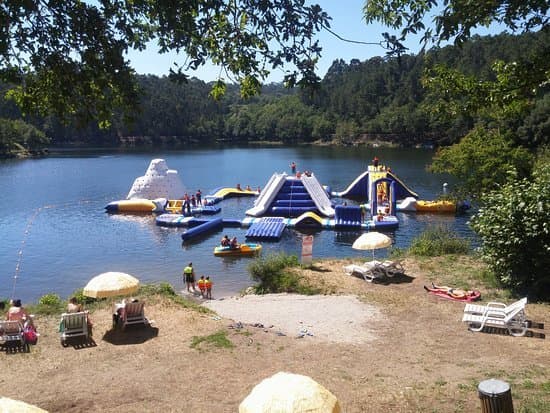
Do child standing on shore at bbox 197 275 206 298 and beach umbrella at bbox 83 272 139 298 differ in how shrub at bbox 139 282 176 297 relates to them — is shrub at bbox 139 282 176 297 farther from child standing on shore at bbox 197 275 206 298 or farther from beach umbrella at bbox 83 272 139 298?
child standing on shore at bbox 197 275 206 298

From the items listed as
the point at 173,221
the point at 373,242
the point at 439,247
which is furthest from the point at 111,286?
the point at 173,221

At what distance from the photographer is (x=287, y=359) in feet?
34.3

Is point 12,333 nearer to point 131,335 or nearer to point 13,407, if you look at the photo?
point 131,335

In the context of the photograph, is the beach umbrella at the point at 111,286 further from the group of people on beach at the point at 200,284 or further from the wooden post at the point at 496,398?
the wooden post at the point at 496,398

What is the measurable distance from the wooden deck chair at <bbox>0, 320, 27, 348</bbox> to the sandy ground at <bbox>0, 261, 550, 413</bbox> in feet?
1.18

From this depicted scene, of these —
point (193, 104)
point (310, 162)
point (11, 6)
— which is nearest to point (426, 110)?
point (11, 6)

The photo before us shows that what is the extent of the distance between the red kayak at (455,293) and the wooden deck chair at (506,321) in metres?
2.69

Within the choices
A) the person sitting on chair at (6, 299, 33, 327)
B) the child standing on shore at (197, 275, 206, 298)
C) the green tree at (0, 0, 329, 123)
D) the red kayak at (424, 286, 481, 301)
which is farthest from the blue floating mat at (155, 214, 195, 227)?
the green tree at (0, 0, 329, 123)

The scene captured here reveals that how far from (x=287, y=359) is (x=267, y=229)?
67.0 feet

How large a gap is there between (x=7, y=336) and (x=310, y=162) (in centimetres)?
Answer: 7261

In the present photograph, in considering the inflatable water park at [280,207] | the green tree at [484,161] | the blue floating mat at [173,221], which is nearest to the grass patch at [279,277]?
the inflatable water park at [280,207]

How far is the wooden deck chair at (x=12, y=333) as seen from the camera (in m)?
11.6

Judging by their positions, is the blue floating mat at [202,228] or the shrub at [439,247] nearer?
the shrub at [439,247]

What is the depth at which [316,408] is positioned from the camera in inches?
229
